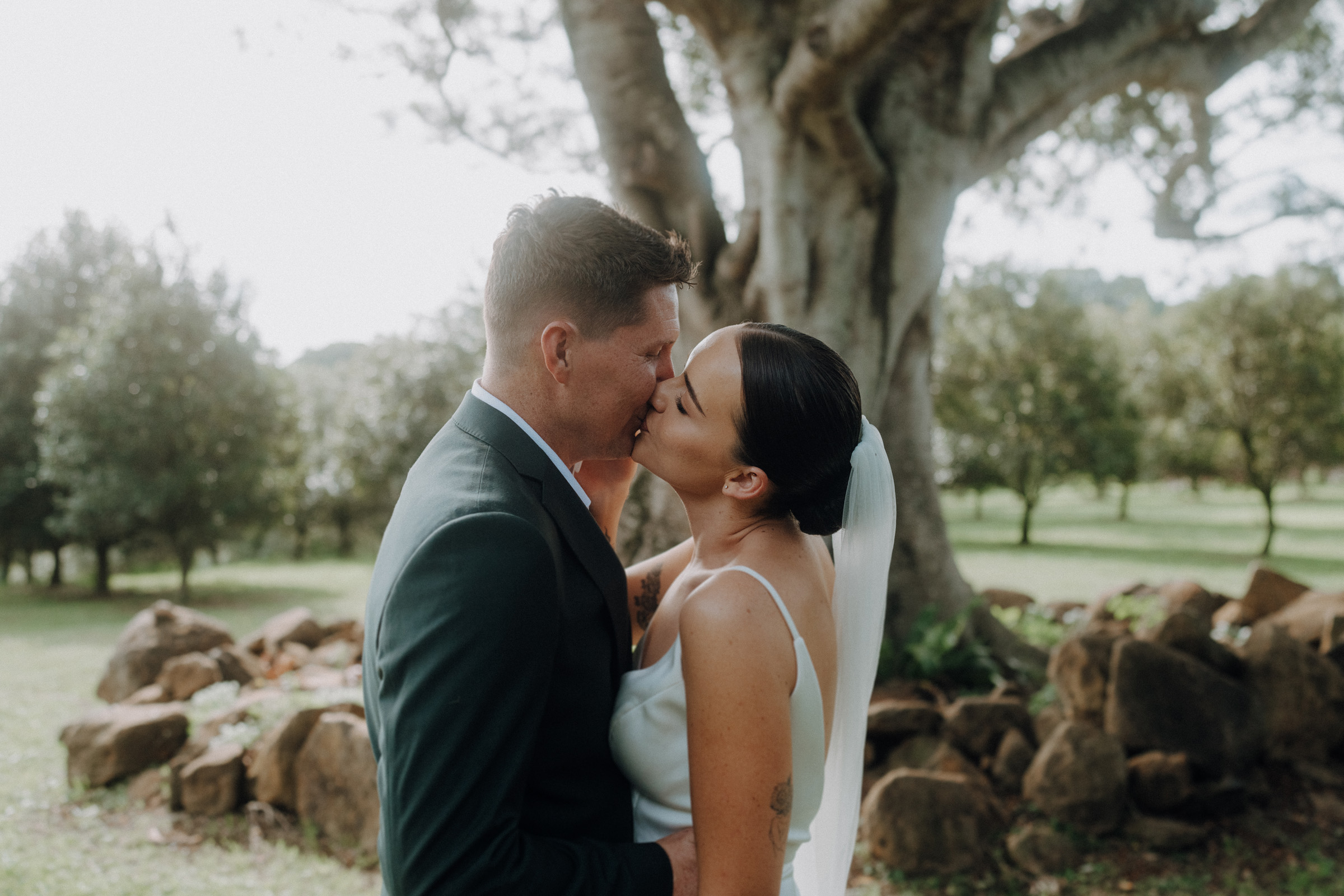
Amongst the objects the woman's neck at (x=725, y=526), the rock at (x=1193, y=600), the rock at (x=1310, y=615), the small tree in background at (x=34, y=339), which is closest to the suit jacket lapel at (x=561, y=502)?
the woman's neck at (x=725, y=526)

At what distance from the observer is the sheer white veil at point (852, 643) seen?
2297mm

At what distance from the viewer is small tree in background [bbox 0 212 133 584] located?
19.4 metres

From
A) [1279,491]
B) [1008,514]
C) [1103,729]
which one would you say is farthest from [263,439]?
[1279,491]

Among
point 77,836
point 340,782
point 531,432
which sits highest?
point 531,432

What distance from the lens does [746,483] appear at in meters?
2.06

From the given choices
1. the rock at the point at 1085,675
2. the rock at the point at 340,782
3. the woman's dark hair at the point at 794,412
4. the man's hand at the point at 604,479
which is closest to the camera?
the woman's dark hair at the point at 794,412

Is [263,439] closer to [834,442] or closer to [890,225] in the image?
[890,225]

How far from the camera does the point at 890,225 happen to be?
6.39m

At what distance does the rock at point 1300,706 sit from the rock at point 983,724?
154 centimetres

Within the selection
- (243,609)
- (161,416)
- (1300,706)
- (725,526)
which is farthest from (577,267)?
(161,416)

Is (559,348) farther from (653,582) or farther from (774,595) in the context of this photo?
(653,582)

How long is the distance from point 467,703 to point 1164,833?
16.5 feet

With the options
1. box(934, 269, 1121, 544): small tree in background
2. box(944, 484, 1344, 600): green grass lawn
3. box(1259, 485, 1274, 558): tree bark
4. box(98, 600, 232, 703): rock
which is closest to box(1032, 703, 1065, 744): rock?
box(944, 484, 1344, 600): green grass lawn

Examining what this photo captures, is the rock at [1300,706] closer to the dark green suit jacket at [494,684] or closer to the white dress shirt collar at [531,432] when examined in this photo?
the dark green suit jacket at [494,684]
